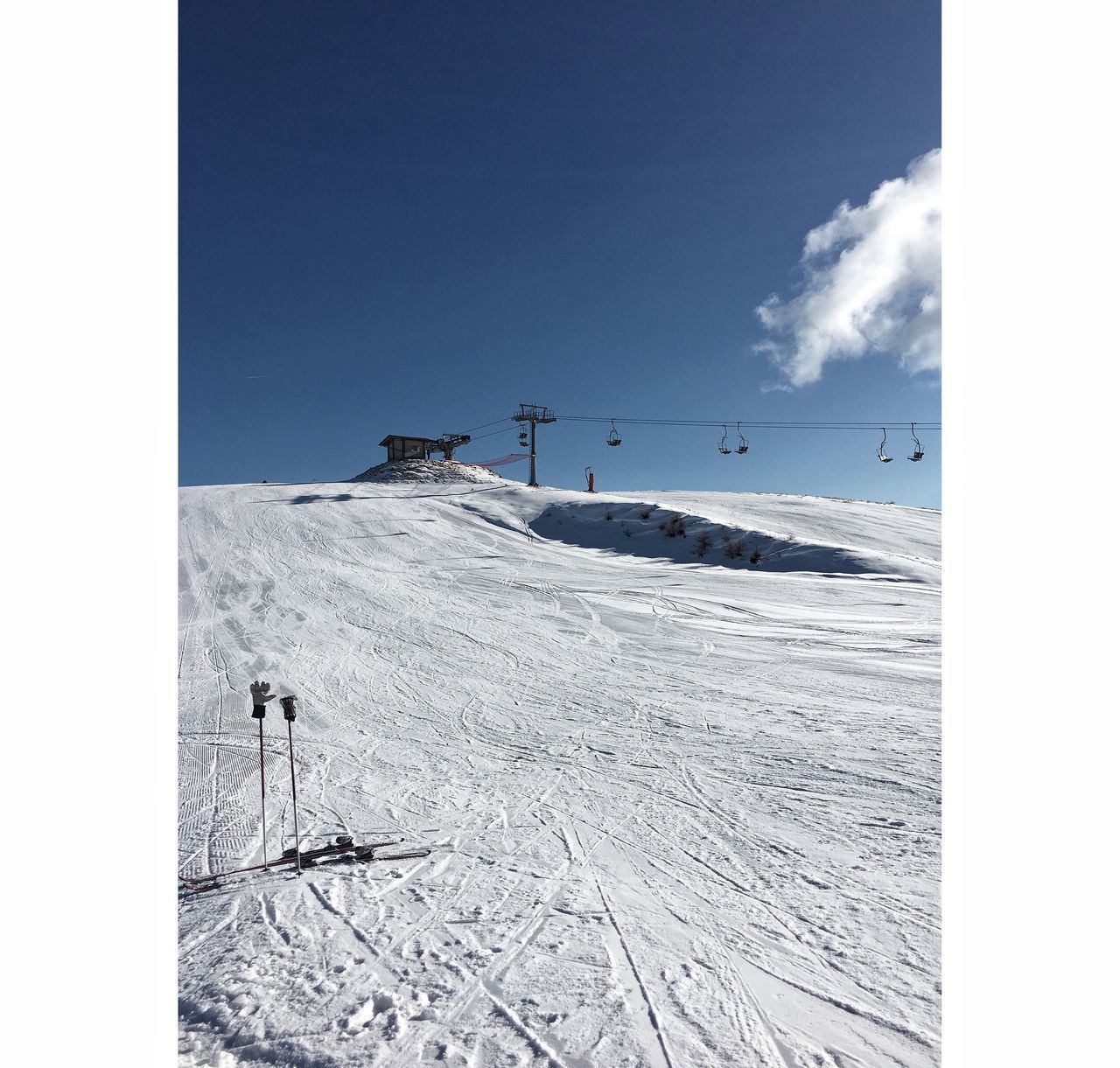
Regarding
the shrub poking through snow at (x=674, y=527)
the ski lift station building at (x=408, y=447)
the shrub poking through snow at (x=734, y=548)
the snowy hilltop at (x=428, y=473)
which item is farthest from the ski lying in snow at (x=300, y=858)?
the ski lift station building at (x=408, y=447)

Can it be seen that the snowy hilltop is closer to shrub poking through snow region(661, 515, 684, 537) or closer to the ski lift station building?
the ski lift station building

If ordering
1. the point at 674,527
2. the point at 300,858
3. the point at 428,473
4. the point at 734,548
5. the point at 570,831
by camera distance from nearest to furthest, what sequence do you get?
the point at 300,858
the point at 570,831
the point at 734,548
the point at 674,527
the point at 428,473

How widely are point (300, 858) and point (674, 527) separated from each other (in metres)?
13.6

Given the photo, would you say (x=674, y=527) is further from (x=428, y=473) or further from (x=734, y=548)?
(x=428, y=473)

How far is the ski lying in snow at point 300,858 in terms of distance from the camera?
2.82m

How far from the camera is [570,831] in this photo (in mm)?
3301

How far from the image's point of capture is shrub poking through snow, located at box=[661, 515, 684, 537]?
15.3 metres

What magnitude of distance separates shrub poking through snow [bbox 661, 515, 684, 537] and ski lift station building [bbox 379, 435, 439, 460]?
22.3 m

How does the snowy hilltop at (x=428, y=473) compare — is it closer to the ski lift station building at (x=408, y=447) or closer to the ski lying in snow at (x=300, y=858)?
the ski lift station building at (x=408, y=447)

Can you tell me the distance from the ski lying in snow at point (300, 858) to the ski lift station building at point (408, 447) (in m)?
32.7

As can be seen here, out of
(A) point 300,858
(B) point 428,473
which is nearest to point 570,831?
(A) point 300,858
